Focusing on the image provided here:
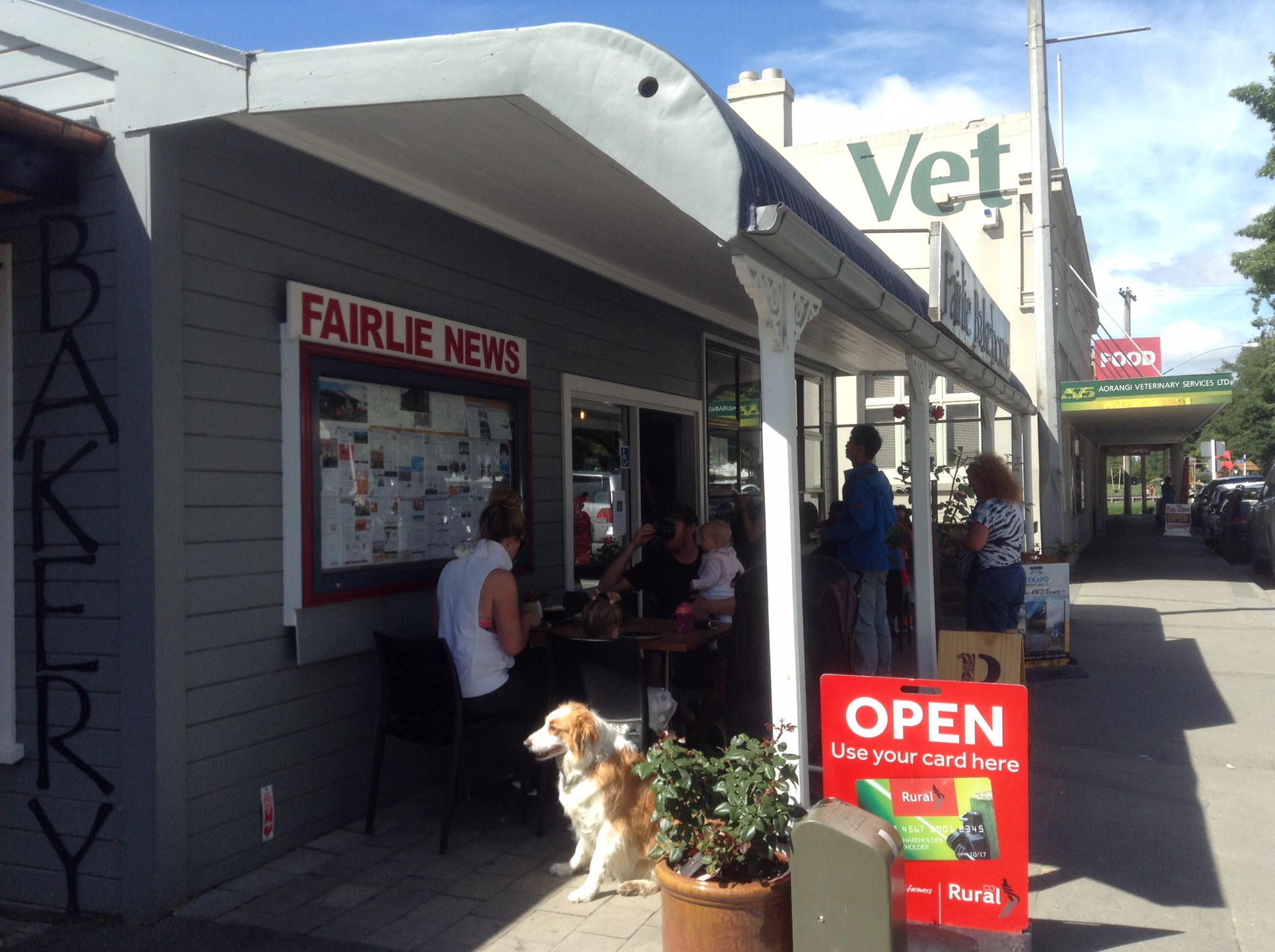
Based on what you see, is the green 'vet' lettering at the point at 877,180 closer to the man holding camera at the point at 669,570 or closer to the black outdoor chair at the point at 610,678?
the man holding camera at the point at 669,570

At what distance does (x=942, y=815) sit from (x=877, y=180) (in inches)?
709

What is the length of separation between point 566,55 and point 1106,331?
80.3 feet

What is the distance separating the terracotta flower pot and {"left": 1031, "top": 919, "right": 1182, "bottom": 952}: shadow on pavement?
1.05 m

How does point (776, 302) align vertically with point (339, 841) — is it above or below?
above

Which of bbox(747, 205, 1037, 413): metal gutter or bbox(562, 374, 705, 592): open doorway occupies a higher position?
bbox(747, 205, 1037, 413): metal gutter

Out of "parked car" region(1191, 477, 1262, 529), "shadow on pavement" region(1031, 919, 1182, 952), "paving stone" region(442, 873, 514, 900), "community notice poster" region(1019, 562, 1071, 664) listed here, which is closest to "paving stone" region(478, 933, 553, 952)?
"paving stone" region(442, 873, 514, 900)

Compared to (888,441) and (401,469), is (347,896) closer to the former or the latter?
(401,469)

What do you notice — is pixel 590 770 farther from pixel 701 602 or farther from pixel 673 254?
pixel 673 254

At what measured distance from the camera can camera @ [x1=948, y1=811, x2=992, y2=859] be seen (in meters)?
3.57

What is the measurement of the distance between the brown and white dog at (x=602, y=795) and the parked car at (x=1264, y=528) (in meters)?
15.1

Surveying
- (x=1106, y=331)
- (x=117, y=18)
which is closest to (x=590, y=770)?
(x=117, y=18)

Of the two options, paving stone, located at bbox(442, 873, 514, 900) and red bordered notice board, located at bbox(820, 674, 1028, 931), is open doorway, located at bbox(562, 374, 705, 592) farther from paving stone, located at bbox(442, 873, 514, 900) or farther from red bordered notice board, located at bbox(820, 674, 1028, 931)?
red bordered notice board, located at bbox(820, 674, 1028, 931)

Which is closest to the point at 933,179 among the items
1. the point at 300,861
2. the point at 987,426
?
the point at 987,426

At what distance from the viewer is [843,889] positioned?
3127 millimetres
